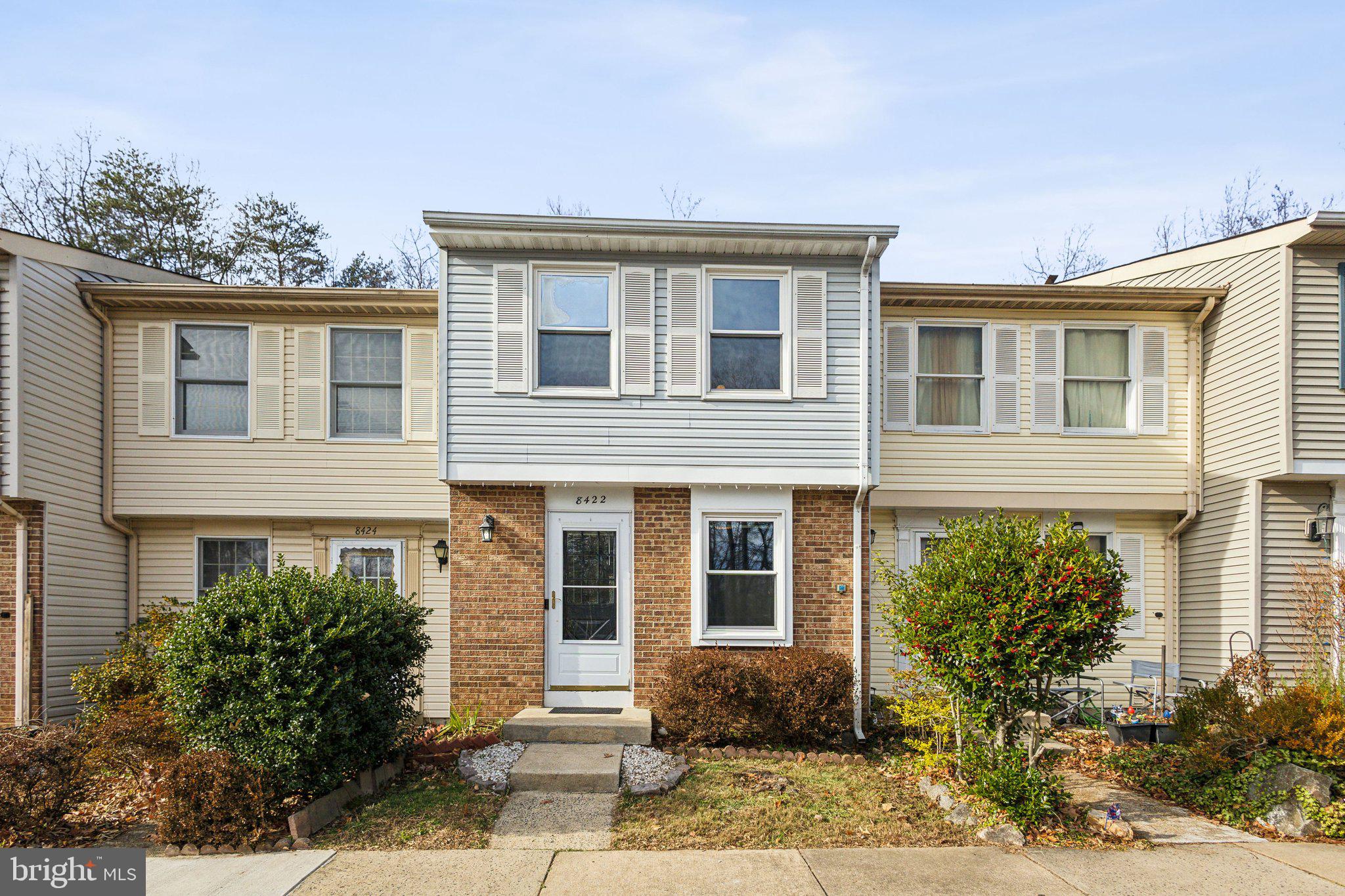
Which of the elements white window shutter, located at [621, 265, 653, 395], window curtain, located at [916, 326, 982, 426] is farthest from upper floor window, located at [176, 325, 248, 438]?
window curtain, located at [916, 326, 982, 426]

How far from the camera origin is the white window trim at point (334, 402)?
1047 centimetres

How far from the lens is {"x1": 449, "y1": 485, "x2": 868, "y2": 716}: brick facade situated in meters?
9.02

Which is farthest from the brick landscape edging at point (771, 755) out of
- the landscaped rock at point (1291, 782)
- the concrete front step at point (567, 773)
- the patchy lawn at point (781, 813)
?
the landscaped rock at point (1291, 782)

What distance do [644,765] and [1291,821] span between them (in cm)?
513

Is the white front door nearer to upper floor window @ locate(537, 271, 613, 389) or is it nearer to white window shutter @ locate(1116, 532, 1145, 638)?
→ upper floor window @ locate(537, 271, 613, 389)

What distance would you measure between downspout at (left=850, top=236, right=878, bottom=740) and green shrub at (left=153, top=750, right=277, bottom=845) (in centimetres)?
574

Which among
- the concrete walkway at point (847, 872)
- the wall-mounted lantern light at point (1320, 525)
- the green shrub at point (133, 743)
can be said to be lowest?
the concrete walkway at point (847, 872)

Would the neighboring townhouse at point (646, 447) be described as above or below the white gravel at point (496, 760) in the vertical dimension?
above

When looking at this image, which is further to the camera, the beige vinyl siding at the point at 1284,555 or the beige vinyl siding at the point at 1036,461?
the beige vinyl siding at the point at 1036,461

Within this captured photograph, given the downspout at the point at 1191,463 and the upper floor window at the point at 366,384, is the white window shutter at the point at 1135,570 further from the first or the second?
the upper floor window at the point at 366,384

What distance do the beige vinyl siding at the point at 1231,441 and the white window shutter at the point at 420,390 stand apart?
31.5 feet

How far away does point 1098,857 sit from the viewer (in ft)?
19.5

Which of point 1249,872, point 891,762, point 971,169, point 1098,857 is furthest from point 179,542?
point 971,169

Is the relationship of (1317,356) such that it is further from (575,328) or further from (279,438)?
(279,438)
